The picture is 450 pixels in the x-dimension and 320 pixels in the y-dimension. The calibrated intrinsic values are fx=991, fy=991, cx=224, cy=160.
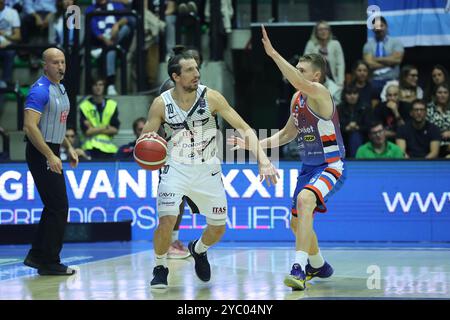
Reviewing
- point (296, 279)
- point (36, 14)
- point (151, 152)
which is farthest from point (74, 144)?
point (296, 279)

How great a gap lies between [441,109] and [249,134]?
21.1ft

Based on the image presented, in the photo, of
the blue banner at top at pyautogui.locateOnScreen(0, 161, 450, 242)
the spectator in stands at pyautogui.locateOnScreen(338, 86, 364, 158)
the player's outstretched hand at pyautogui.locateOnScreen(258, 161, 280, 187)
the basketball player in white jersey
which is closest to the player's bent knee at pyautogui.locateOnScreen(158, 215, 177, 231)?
the basketball player in white jersey

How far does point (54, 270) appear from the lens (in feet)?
33.2

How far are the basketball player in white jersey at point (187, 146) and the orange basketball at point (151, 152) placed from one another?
0.09m

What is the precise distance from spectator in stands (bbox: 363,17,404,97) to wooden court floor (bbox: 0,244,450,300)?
377 cm

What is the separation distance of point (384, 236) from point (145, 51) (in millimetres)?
5774

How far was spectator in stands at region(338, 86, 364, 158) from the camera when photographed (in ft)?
47.5

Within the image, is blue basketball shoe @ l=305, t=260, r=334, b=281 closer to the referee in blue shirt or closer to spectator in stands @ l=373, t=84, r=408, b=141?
the referee in blue shirt

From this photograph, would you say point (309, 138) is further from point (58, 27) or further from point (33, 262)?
point (58, 27)

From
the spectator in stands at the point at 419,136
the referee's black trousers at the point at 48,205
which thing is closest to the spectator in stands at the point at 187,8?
the spectator in stands at the point at 419,136

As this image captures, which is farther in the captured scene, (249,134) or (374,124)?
(374,124)

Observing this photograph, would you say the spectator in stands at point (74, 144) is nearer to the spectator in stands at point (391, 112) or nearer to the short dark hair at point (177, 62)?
the spectator in stands at point (391, 112)

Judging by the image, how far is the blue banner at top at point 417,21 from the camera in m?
15.3
